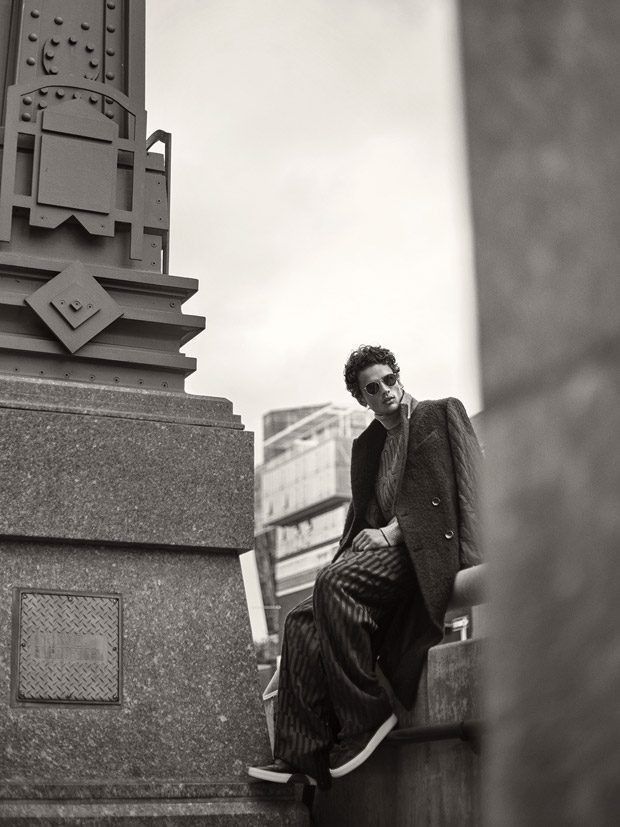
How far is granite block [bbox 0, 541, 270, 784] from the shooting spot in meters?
4.48

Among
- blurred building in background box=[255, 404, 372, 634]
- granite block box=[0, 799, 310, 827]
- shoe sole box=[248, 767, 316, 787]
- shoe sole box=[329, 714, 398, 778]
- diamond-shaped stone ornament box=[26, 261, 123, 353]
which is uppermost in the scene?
blurred building in background box=[255, 404, 372, 634]

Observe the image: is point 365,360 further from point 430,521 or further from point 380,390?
point 430,521

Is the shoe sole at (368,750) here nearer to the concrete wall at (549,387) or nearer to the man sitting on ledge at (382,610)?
the man sitting on ledge at (382,610)

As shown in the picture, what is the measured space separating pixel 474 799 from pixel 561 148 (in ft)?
9.72

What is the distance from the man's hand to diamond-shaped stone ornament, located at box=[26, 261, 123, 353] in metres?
A: 1.65

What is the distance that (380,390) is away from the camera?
5020 millimetres

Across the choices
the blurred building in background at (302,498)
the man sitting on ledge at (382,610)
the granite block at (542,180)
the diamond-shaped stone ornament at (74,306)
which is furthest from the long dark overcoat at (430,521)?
the blurred building in background at (302,498)

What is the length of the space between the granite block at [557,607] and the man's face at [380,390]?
140 inches

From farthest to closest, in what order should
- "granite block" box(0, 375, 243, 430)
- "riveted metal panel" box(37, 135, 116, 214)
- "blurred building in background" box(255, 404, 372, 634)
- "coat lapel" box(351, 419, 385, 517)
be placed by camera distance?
"blurred building in background" box(255, 404, 372, 634) < "riveted metal panel" box(37, 135, 116, 214) < "coat lapel" box(351, 419, 385, 517) < "granite block" box(0, 375, 243, 430)

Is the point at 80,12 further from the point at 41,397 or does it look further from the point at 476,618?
the point at 476,618

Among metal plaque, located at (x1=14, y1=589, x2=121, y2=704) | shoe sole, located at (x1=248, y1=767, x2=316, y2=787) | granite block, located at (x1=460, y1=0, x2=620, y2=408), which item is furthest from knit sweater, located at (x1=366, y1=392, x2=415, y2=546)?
granite block, located at (x1=460, y1=0, x2=620, y2=408)

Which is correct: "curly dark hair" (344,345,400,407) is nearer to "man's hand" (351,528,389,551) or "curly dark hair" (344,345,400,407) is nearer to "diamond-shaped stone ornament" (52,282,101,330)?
"man's hand" (351,528,389,551)

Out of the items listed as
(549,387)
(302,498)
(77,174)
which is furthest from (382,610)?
(302,498)

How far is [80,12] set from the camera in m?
6.05
